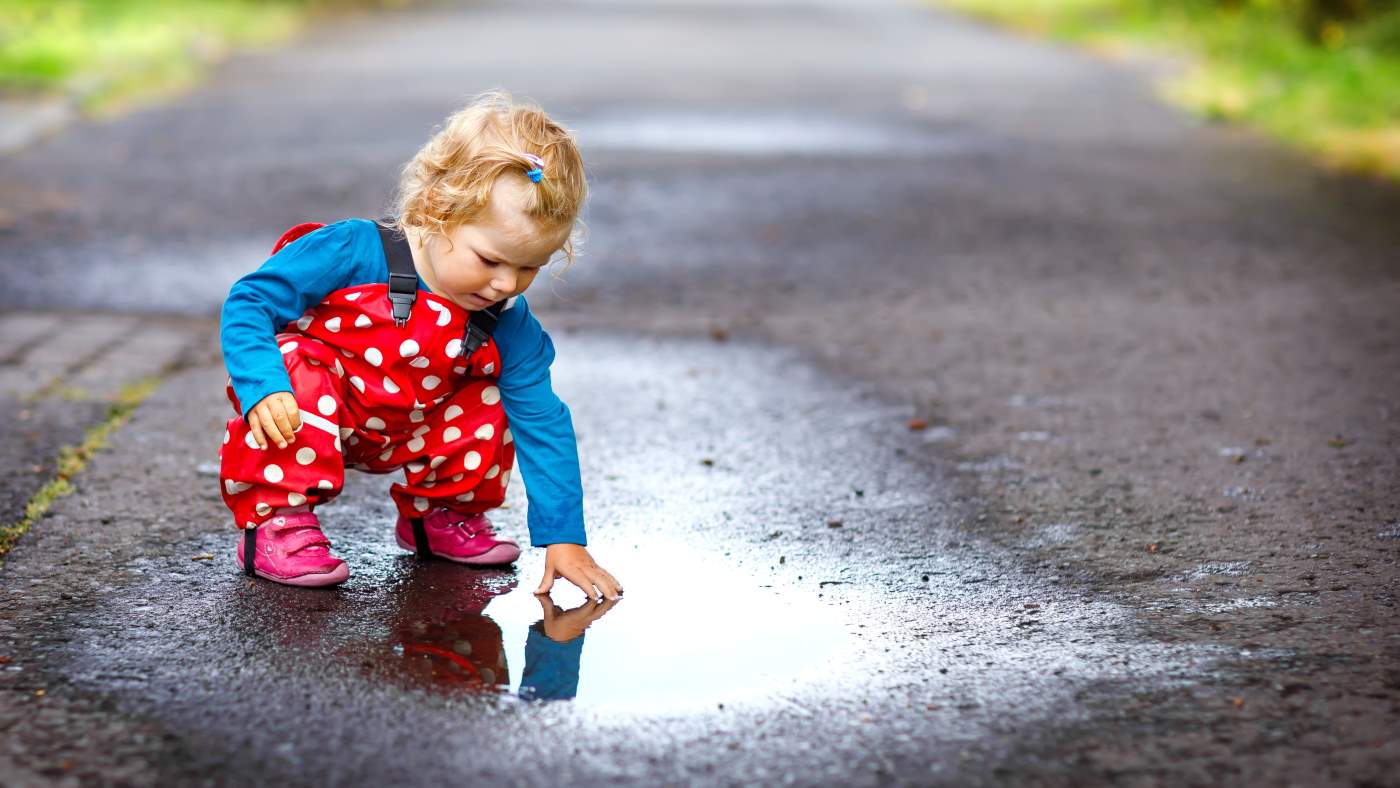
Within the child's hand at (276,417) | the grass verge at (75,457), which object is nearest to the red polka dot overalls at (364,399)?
the child's hand at (276,417)

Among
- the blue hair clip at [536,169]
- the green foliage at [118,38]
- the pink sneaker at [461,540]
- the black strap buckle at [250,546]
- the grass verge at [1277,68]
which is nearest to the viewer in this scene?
the blue hair clip at [536,169]

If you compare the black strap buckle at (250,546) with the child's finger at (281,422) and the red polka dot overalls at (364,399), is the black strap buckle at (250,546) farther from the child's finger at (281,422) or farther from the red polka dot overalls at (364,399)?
the child's finger at (281,422)

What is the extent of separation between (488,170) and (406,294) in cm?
32

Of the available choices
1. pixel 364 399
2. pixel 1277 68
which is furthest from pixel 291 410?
pixel 1277 68

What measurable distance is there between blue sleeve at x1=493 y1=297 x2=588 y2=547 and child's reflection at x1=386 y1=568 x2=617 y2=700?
0.53ft

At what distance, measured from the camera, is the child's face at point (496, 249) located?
292 centimetres

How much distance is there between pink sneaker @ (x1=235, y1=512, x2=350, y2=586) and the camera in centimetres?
309

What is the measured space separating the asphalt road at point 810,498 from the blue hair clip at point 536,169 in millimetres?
846

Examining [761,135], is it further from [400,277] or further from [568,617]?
[568,617]

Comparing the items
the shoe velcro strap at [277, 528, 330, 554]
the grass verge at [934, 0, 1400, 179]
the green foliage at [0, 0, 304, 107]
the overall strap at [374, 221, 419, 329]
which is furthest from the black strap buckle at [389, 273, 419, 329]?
the green foliage at [0, 0, 304, 107]

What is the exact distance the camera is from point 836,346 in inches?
210

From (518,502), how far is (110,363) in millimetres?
1719

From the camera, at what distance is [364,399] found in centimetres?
312

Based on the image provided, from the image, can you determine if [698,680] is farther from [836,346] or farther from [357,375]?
[836,346]
